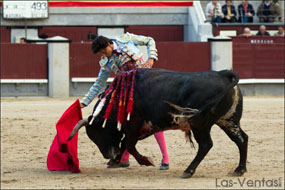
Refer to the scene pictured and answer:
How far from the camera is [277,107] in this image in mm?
12469

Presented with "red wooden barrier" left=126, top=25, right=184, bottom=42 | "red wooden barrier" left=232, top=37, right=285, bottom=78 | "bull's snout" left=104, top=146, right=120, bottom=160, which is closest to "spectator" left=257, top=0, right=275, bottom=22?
"red wooden barrier" left=232, top=37, right=285, bottom=78

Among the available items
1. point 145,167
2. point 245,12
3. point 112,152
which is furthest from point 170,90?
point 245,12

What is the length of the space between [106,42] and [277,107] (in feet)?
21.4

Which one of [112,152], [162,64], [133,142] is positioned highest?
[162,64]

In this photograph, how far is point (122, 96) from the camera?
646 centimetres

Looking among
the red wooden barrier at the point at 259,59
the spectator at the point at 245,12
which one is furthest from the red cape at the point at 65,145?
the spectator at the point at 245,12

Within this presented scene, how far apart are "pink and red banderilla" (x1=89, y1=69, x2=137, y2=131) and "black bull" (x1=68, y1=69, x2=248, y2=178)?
40mm

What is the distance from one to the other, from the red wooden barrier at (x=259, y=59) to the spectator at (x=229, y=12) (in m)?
1.79

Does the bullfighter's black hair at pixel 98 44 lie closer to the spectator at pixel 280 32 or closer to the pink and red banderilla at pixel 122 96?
the pink and red banderilla at pixel 122 96


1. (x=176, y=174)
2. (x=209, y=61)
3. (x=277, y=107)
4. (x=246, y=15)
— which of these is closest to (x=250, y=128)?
(x=277, y=107)

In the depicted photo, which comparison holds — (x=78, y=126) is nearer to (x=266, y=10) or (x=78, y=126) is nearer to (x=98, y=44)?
(x=98, y=44)

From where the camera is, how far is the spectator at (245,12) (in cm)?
1694

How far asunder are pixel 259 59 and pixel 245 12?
88.2 inches

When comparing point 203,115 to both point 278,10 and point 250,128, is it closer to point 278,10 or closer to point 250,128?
point 250,128
